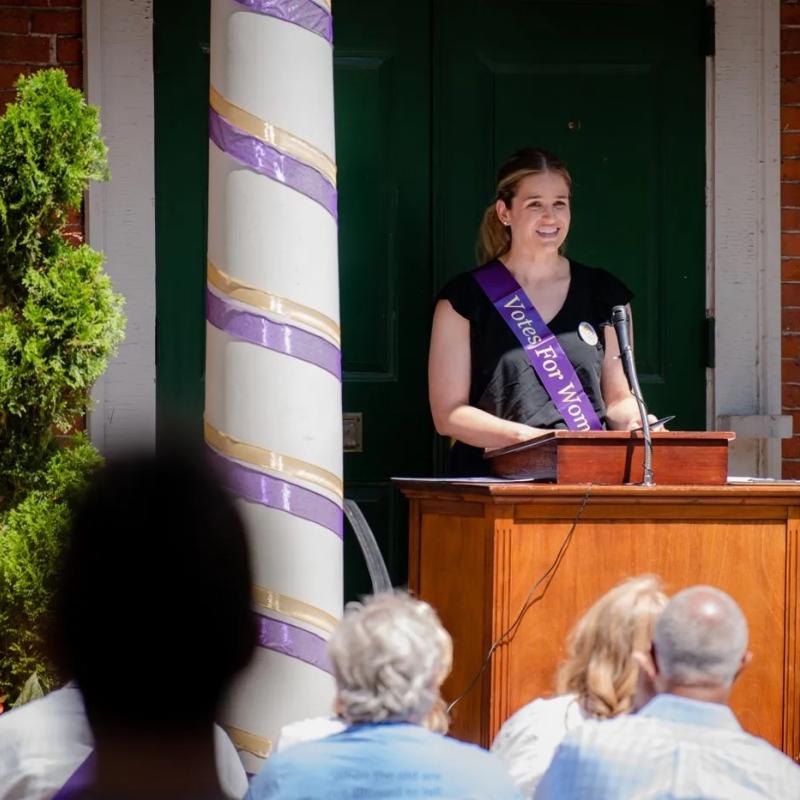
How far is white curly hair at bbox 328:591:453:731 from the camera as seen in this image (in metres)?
2.59

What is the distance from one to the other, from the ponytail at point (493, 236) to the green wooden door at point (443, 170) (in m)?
0.55

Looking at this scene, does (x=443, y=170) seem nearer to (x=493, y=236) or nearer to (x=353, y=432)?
(x=493, y=236)

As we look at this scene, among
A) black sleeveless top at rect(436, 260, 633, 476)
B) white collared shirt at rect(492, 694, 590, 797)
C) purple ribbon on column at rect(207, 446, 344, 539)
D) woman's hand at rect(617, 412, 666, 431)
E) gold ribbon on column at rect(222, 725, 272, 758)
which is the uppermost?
black sleeveless top at rect(436, 260, 633, 476)

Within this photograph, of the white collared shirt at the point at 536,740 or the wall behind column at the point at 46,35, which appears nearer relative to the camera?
the white collared shirt at the point at 536,740

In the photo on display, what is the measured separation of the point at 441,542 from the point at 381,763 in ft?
7.52

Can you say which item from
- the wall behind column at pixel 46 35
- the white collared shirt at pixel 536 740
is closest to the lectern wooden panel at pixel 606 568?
the white collared shirt at pixel 536 740

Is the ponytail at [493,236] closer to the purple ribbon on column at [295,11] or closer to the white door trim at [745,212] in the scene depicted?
the white door trim at [745,212]

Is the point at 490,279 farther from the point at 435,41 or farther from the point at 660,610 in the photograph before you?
the point at 660,610

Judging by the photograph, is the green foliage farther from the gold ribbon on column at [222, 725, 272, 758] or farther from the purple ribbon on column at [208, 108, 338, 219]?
the gold ribbon on column at [222, 725, 272, 758]

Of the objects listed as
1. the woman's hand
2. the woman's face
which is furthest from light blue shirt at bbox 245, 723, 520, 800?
the woman's face

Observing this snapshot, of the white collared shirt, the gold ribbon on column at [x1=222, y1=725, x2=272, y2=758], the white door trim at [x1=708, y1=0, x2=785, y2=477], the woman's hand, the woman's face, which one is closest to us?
the white collared shirt

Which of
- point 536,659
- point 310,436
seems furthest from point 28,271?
point 536,659

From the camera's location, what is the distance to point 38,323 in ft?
16.4

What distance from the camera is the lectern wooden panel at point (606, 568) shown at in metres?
4.39
